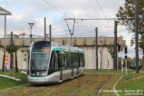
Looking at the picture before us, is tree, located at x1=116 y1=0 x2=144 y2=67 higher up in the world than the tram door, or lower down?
higher up

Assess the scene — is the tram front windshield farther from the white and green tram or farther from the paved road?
the paved road

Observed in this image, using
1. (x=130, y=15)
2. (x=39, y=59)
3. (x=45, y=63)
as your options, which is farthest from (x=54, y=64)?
(x=130, y=15)

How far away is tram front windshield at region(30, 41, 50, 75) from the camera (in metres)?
20.3

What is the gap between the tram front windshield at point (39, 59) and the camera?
20.3 m

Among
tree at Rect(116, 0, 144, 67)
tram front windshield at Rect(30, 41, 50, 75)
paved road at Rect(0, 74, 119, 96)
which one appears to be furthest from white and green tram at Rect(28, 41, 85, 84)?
tree at Rect(116, 0, 144, 67)

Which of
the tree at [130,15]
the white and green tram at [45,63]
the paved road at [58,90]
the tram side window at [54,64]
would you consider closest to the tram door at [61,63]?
the white and green tram at [45,63]

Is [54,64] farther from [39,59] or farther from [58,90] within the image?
[58,90]

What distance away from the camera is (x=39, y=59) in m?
20.4

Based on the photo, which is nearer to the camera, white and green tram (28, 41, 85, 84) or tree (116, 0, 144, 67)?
white and green tram (28, 41, 85, 84)

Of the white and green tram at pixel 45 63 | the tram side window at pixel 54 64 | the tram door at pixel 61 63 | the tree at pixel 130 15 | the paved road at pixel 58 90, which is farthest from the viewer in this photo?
the tree at pixel 130 15

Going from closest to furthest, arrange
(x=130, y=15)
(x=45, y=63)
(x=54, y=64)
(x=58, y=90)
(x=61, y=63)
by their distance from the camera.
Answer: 1. (x=58, y=90)
2. (x=45, y=63)
3. (x=54, y=64)
4. (x=61, y=63)
5. (x=130, y=15)

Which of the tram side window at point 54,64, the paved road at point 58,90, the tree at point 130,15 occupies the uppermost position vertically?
the tree at point 130,15

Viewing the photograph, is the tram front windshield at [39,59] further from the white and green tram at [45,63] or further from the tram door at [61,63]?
the tram door at [61,63]

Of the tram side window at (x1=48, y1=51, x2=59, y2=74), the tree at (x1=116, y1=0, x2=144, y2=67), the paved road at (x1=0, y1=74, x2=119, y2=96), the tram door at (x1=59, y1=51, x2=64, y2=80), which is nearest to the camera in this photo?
the paved road at (x1=0, y1=74, x2=119, y2=96)
